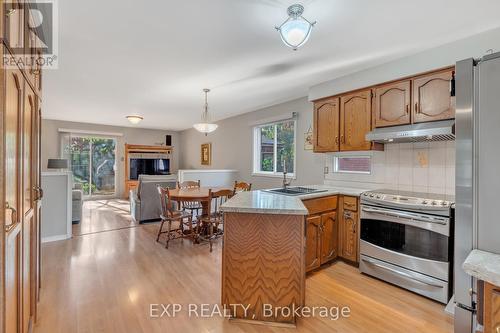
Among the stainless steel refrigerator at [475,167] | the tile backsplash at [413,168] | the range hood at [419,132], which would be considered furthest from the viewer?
the tile backsplash at [413,168]

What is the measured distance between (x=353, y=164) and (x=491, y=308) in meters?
2.70

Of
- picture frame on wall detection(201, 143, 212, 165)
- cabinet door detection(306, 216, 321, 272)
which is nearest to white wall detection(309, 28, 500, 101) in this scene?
cabinet door detection(306, 216, 321, 272)

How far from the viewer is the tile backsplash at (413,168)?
2662 millimetres

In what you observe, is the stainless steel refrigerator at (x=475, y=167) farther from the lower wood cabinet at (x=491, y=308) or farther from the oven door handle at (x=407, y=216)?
the oven door handle at (x=407, y=216)

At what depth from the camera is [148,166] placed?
28.5 feet

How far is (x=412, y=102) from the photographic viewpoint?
268cm

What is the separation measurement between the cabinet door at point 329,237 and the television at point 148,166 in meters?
7.18

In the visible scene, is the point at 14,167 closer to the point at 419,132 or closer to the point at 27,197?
the point at 27,197

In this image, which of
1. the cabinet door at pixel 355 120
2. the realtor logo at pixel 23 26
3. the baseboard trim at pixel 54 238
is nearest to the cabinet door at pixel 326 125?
the cabinet door at pixel 355 120

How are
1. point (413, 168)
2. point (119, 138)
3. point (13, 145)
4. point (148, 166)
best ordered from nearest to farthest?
point (13, 145) < point (413, 168) < point (119, 138) < point (148, 166)

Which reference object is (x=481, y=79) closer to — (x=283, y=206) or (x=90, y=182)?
(x=283, y=206)

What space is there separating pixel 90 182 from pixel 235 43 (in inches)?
291

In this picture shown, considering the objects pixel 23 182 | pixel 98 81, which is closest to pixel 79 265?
pixel 23 182

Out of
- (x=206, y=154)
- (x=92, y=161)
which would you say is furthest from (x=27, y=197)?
(x=92, y=161)
